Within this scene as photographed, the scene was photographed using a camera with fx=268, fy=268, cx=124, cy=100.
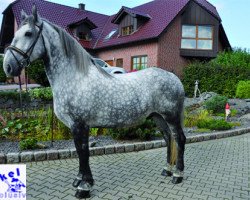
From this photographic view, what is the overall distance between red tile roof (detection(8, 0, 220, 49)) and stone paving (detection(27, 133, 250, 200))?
15.9 meters

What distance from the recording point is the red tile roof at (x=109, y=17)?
71.9ft

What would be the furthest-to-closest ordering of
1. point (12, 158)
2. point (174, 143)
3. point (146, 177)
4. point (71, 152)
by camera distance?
point (71, 152) < point (12, 158) < point (146, 177) < point (174, 143)

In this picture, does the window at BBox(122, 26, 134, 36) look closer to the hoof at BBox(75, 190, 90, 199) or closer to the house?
the house

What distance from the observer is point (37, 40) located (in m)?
3.59

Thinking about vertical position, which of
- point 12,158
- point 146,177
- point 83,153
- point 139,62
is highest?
point 139,62

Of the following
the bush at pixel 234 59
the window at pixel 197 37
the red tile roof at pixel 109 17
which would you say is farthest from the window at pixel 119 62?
the bush at pixel 234 59

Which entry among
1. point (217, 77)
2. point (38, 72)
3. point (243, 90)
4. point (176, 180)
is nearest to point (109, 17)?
point (38, 72)

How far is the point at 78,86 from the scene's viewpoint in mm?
3818

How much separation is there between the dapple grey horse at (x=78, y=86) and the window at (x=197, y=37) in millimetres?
19439

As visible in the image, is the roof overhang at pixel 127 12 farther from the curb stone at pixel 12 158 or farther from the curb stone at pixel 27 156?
the curb stone at pixel 12 158

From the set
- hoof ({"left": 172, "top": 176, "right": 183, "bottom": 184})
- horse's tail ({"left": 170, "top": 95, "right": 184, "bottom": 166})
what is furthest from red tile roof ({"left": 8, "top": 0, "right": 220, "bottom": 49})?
hoof ({"left": 172, "top": 176, "right": 183, "bottom": 184})

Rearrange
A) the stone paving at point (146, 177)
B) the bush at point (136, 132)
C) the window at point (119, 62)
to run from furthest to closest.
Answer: the window at point (119, 62)
the bush at point (136, 132)
the stone paving at point (146, 177)

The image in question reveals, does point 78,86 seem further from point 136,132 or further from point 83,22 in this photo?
point 83,22

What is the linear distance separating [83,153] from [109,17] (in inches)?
1121
